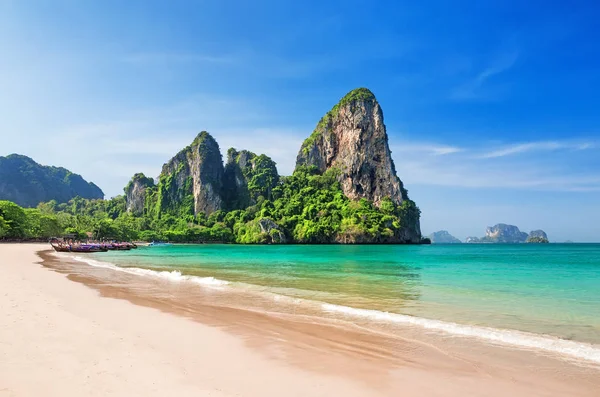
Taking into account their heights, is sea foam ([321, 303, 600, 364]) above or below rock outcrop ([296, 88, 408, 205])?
below

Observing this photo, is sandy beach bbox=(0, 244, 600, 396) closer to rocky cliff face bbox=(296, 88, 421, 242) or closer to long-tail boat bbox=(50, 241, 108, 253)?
long-tail boat bbox=(50, 241, 108, 253)

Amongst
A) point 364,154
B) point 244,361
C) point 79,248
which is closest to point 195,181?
point 364,154

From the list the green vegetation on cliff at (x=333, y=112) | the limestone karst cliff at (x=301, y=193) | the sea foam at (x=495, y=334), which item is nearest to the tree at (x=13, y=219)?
the limestone karst cliff at (x=301, y=193)

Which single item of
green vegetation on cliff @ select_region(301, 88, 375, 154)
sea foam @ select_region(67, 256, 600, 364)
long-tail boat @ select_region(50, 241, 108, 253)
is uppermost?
green vegetation on cliff @ select_region(301, 88, 375, 154)

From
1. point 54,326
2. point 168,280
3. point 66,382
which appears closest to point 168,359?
point 66,382

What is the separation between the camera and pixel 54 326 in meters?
8.09

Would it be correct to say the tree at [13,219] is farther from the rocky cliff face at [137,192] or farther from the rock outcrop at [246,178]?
the rocky cliff face at [137,192]

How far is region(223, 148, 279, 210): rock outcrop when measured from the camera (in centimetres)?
16262

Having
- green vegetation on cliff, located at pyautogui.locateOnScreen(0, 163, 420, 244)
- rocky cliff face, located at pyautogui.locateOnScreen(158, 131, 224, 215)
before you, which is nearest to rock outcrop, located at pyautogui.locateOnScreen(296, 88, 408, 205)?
green vegetation on cliff, located at pyautogui.locateOnScreen(0, 163, 420, 244)

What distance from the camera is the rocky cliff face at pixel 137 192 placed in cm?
18038

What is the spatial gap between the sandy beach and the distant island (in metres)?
110

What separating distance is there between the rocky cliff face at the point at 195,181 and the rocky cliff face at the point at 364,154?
52895 millimetres

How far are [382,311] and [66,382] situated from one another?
8781 millimetres

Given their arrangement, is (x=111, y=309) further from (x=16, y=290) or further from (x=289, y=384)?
(x=289, y=384)
